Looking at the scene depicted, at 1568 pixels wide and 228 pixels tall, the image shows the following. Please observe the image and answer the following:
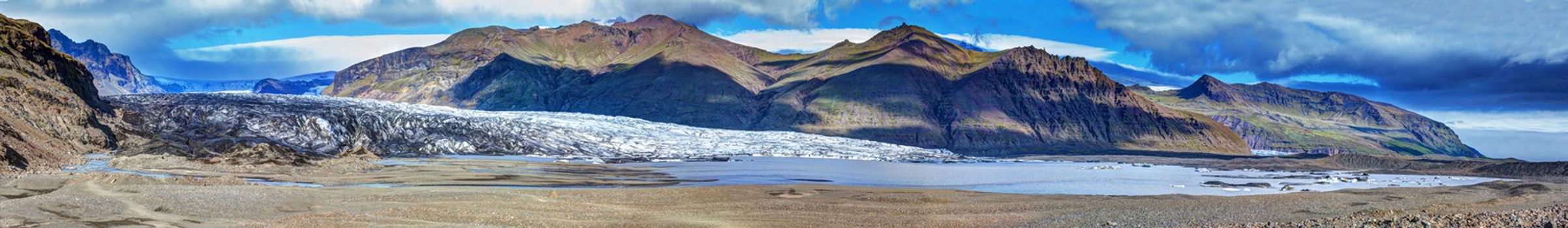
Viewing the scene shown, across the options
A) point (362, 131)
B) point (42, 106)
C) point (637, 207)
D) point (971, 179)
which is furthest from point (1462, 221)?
point (362, 131)

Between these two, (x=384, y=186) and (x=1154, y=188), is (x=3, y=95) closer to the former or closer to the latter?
(x=384, y=186)

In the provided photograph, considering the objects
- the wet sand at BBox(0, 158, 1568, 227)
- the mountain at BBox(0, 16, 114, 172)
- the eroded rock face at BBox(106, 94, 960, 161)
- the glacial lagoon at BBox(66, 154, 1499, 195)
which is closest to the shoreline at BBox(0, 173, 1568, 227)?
the wet sand at BBox(0, 158, 1568, 227)

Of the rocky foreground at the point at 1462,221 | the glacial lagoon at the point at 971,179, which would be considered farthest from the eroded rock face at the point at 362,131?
the rocky foreground at the point at 1462,221

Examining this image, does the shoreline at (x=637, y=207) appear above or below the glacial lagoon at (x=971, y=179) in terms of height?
below

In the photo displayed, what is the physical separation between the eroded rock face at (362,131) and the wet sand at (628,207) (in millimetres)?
20055

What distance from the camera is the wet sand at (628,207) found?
22.6 meters

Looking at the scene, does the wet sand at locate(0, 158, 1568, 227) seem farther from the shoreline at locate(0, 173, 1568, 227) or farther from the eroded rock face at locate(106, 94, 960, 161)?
the eroded rock face at locate(106, 94, 960, 161)

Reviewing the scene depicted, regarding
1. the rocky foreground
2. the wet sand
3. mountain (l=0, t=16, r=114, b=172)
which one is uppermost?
mountain (l=0, t=16, r=114, b=172)

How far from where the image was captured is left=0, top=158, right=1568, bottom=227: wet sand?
22594 millimetres

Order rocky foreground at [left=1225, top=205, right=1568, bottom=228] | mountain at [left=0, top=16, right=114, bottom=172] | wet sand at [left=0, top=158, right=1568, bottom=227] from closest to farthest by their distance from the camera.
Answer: rocky foreground at [left=1225, top=205, right=1568, bottom=228] → wet sand at [left=0, top=158, right=1568, bottom=227] → mountain at [left=0, top=16, right=114, bottom=172]

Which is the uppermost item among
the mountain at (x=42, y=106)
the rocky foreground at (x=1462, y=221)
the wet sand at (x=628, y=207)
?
the mountain at (x=42, y=106)

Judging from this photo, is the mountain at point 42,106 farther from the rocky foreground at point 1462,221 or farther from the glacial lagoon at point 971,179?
the rocky foreground at point 1462,221

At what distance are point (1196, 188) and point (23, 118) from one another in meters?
51.0

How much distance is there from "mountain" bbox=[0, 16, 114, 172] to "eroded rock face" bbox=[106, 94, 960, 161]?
3176 millimetres
